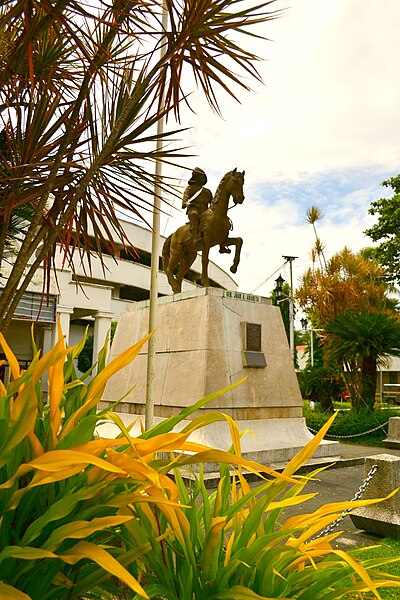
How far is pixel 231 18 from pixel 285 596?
120 inches

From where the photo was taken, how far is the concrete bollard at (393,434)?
12.4 metres

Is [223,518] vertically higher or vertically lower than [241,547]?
higher

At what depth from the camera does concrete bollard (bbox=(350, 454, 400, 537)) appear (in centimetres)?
517

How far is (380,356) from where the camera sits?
1574cm

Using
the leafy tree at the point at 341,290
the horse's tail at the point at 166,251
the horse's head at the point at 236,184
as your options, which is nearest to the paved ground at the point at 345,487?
the horse's head at the point at 236,184

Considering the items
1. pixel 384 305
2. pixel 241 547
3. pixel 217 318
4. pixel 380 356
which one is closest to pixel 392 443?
pixel 380 356

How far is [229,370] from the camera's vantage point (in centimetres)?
938

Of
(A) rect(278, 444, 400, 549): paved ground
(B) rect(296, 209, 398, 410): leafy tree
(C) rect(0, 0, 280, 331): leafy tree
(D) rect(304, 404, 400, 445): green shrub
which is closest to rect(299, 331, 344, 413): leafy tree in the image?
(B) rect(296, 209, 398, 410): leafy tree

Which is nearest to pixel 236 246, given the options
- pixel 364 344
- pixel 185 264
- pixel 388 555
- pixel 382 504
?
pixel 185 264

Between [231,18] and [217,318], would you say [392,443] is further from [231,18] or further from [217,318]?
[231,18]

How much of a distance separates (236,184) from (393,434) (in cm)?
708

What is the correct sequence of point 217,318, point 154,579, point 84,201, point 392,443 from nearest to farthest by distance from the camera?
1. point 154,579
2. point 84,201
3. point 217,318
4. point 392,443

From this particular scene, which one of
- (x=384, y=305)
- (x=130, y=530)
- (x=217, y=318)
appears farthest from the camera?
(x=384, y=305)

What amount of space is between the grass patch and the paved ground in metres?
0.17
